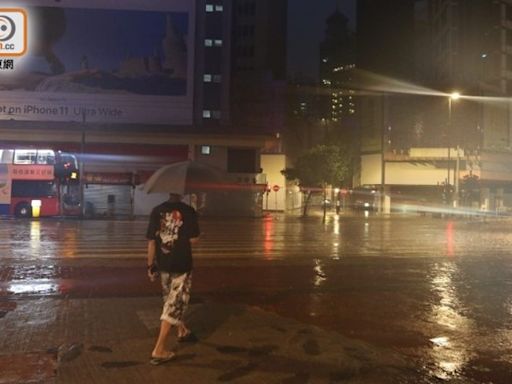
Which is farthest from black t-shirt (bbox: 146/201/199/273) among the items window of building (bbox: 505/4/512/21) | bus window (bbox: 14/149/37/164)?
window of building (bbox: 505/4/512/21)

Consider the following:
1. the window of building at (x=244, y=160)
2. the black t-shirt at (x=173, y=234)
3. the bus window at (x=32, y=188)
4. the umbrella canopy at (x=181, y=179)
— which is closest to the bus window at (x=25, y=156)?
the bus window at (x=32, y=188)

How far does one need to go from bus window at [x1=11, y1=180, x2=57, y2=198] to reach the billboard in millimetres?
11134

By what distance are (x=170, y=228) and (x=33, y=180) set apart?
32362 millimetres

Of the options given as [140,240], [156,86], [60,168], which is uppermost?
[156,86]

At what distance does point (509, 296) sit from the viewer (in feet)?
34.8

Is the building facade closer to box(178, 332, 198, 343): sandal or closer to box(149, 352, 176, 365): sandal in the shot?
box(178, 332, 198, 343): sandal

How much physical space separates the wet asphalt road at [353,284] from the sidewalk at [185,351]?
0.54 metres

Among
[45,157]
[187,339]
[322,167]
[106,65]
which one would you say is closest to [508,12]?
[322,167]

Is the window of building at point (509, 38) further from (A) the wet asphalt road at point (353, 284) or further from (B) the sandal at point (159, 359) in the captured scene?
(B) the sandal at point (159, 359)

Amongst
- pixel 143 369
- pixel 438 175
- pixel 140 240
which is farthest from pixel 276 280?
pixel 438 175

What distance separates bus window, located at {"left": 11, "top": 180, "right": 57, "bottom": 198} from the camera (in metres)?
36.0

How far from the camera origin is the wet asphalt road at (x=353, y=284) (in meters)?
7.29

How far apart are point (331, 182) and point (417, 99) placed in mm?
16447

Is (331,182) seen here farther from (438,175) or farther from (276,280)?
(276,280)
